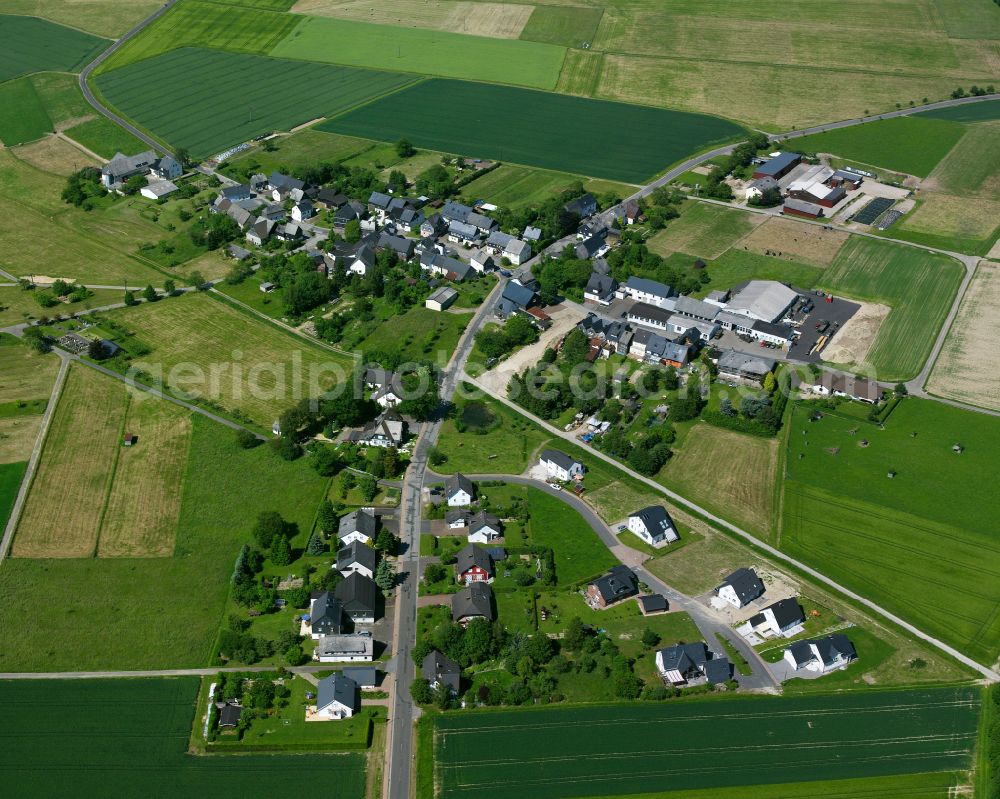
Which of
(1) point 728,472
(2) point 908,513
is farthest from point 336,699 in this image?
(2) point 908,513

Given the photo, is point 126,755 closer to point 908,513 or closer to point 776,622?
point 776,622

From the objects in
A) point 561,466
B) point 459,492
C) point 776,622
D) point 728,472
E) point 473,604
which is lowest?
point 473,604

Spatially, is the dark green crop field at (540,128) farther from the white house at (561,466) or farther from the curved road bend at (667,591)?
the curved road bend at (667,591)

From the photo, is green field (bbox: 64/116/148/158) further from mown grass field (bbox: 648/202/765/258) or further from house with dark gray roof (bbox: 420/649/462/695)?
house with dark gray roof (bbox: 420/649/462/695)

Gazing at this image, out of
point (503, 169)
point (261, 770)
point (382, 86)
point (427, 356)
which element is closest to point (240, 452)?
point (427, 356)

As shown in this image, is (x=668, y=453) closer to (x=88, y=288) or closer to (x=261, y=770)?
(x=261, y=770)

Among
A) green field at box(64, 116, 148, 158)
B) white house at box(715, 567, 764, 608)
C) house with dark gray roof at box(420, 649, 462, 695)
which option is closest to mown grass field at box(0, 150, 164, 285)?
green field at box(64, 116, 148, 158)
